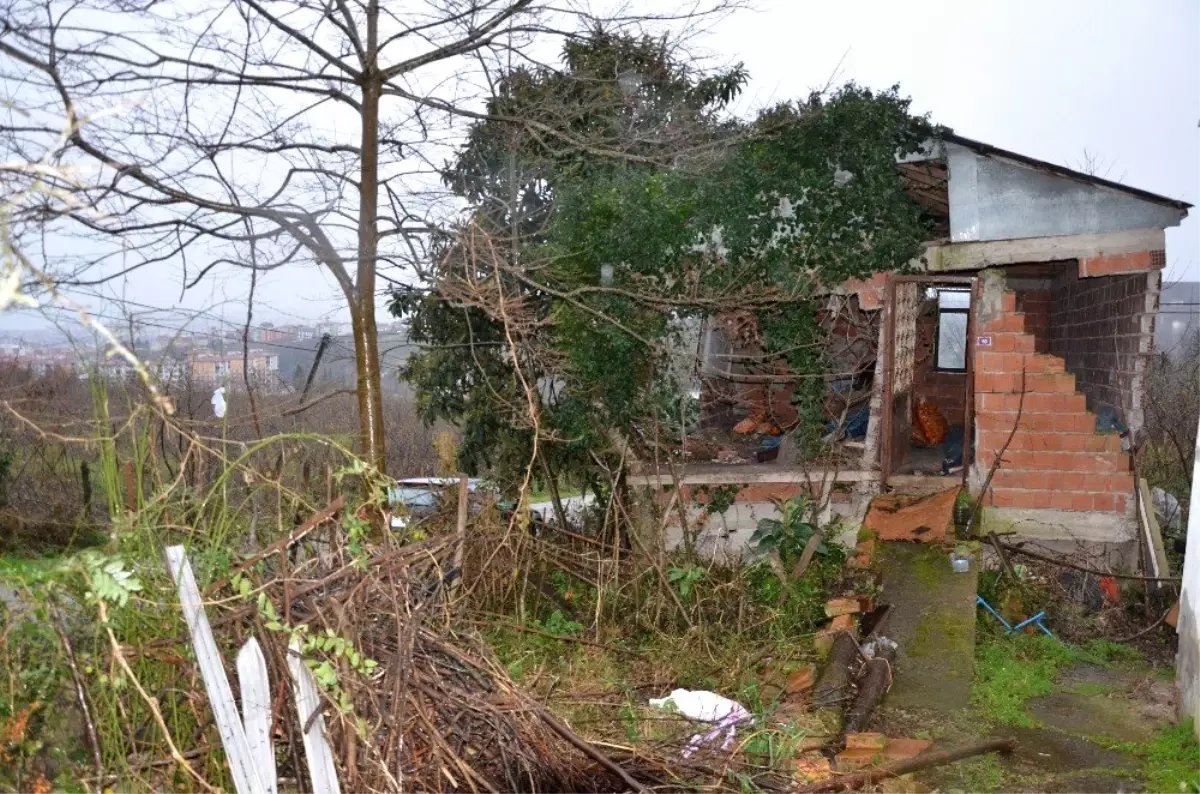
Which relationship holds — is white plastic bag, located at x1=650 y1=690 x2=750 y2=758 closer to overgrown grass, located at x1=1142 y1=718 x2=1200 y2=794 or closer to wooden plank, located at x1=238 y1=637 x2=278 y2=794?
overgrown grass, located at x1=1142 y1=718 x2=1200 y2=794

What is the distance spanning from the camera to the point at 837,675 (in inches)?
261

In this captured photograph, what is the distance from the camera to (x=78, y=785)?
3.40m

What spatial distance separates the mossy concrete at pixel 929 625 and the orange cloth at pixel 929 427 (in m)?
3.14

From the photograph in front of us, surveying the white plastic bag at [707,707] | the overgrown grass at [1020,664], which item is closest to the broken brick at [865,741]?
the white plastic bag at [707,707]

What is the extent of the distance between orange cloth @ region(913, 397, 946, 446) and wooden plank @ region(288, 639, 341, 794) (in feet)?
→ 31.8

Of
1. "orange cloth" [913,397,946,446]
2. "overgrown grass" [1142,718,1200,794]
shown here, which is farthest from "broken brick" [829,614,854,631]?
"orange cloth" [913,397,946,446]

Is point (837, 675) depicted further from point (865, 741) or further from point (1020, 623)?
point (1020, 623)

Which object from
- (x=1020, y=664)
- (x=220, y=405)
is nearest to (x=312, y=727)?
(x=220, y=405)

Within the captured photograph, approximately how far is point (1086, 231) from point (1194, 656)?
4.63m

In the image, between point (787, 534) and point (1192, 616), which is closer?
point (1192, 616)

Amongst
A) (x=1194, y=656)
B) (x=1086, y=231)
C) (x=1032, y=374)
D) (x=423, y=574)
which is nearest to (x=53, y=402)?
(x=423, y=574)

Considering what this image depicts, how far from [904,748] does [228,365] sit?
7.03 meters

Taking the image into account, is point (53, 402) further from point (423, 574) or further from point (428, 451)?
point (428, 451)

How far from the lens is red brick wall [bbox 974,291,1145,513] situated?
9.14m
